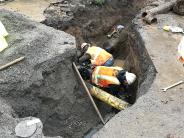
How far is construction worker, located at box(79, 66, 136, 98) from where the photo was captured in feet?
26.2

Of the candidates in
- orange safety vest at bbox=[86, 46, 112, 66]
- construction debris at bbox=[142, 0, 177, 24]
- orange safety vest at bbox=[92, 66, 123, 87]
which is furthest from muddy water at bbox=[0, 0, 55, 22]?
construction debris at bbox=[142, 0, 177, 24]

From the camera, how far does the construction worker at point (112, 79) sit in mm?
7977

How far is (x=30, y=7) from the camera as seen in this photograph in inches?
374

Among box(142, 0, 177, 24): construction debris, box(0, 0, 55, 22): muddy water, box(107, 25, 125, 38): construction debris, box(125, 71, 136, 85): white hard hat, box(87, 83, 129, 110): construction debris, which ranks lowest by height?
box(107, 25, 125, 38): construction debris

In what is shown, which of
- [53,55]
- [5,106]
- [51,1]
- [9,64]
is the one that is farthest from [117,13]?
[5,106]

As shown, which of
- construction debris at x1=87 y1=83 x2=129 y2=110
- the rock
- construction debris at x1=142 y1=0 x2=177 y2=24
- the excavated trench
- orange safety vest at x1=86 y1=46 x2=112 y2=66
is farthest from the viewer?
construction debris at x1=142 y1=0 x2=177 y2=24

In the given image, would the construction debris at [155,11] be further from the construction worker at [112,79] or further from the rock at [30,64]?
the rock at [30,64]

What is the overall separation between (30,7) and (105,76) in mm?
2722

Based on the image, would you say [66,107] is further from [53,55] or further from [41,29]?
[41,29]

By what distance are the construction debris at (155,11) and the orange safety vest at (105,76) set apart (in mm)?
1520

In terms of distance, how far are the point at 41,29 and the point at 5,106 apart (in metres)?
1.98

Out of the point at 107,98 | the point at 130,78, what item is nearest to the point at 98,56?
the point at 130,78

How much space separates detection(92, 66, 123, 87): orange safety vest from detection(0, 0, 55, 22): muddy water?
1.87 metres

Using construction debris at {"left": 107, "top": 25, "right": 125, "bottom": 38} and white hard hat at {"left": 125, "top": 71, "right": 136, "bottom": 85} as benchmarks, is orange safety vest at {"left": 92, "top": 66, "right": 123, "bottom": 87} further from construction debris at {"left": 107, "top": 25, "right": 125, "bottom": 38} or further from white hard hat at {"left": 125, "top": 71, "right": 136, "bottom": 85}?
construction debris at {"left": 107, "top": 25, "right": 125, "bottom": 38}
